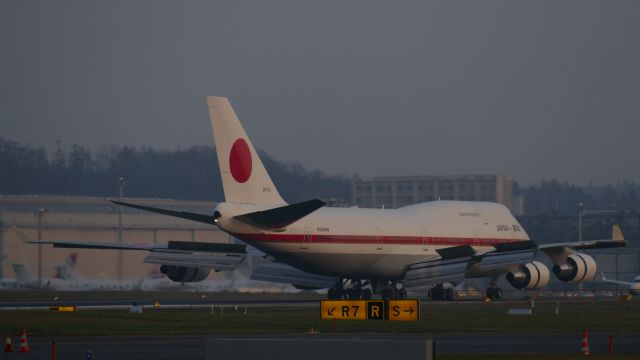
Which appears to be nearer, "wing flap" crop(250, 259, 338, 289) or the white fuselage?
the white fuselage

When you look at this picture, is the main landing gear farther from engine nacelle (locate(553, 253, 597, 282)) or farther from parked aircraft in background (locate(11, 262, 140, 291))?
parked aircraft in background (locate(11, 262, 140, 291))

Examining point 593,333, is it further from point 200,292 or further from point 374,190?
point 374,190

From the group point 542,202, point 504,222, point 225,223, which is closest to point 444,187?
point 542,202

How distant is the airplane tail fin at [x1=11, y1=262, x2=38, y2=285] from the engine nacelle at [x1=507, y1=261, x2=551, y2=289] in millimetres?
42411

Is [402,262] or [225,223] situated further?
[402,262]

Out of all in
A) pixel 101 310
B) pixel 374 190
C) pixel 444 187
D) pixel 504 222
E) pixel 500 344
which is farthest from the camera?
pixel 374 190

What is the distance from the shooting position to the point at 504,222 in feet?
224

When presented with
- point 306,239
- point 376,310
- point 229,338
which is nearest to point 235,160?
point 306,239

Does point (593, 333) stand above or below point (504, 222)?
below

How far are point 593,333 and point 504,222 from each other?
28957 mm

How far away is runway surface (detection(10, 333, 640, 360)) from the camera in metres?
30.5

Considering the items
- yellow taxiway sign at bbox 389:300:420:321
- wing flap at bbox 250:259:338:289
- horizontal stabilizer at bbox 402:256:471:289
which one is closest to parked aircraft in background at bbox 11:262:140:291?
wing flap at bbox 250:259:338:289

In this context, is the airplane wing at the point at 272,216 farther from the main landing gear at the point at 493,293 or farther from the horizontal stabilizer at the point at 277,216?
the main landing gear at the point at 493,293

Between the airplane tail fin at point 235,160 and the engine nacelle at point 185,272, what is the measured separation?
10.1 m
